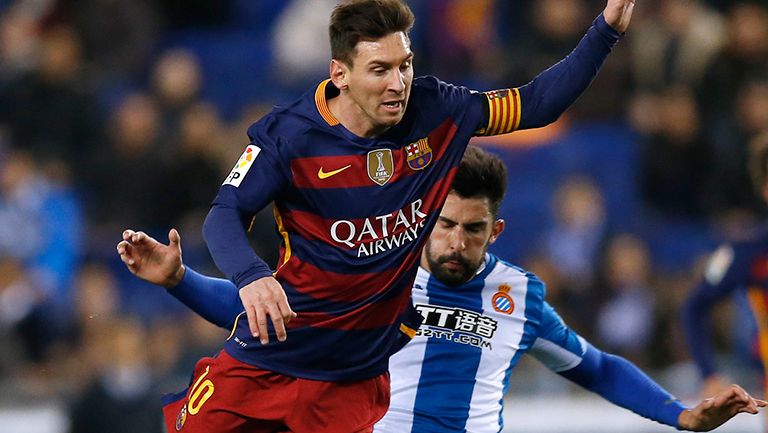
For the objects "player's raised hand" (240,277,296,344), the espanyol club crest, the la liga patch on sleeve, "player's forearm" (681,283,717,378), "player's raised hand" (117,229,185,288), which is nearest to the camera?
"player's raised hand" (240,277,296,344)

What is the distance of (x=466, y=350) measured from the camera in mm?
5438

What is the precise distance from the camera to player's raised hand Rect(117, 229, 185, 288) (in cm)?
478

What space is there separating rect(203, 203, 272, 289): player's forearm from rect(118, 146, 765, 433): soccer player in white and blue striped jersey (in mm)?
812

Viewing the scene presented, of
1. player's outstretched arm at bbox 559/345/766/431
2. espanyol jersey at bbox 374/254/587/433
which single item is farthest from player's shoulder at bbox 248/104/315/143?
player's outstretched arm at bbox 559/345/766/431

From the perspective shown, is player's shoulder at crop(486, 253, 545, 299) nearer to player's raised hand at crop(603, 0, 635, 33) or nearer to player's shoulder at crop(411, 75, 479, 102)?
player's shoulder at crop(411, 75, 479, 102)

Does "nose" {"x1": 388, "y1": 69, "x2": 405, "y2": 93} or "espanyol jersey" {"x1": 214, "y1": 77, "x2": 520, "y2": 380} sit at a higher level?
"nose" {"x1": 388, "y1": 69, "x2": 405, "y2": 93}

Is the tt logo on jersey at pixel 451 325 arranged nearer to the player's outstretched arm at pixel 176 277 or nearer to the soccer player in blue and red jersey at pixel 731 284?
the player's outstretched arm at pixel 176 277

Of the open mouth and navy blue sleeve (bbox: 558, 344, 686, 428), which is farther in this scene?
navy blue sleeve (bbox: 558, 344, 686, 428)

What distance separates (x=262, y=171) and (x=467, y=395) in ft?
4.93

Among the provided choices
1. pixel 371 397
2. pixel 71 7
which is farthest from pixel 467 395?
pixel 71 7

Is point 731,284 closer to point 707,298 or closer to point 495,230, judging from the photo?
point 707,298

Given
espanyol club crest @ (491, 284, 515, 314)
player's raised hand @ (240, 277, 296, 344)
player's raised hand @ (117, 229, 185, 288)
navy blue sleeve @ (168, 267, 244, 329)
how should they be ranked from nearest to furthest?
1. player's raised hand @ (240, 277, 296, 344)
2. player's raised hand @ (117, 229, 185, 288)
3. navy blue sleeve @ (168, 267, 244, 329)
4. espanyol club crest @ (491, 284, 515, 314)

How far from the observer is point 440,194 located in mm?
4754

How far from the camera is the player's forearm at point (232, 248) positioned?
13.8ft
